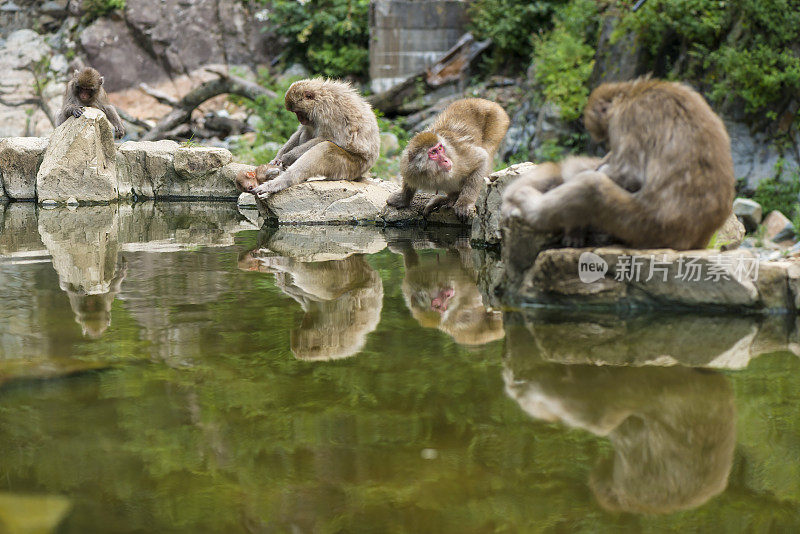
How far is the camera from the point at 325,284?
5180 millimetres

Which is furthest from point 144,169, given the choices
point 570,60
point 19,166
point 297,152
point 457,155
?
point 570,60

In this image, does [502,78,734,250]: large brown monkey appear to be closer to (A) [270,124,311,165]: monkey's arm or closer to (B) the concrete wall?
(A) [270,124,311,165]: monkey's arm

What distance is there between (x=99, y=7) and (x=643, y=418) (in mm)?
18874

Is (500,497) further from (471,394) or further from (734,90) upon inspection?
(734,90)

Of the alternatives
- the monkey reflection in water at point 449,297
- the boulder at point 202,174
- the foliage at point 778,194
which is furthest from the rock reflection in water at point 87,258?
the foliage at point 778,194

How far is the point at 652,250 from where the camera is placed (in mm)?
4098

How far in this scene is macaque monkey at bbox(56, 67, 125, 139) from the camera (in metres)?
10.0

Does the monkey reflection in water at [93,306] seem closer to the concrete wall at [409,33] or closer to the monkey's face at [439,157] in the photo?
the monkey's face at [439,157]

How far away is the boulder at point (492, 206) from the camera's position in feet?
20.3

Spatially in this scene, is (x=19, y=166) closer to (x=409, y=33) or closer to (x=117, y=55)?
(x=409, y=33)

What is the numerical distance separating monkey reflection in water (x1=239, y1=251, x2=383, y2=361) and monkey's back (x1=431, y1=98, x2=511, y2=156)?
1.61 meters

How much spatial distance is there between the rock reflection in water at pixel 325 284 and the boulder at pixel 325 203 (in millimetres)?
352

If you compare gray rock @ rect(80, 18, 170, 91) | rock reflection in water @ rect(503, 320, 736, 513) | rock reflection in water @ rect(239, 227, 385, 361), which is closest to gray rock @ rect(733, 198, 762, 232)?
rock reflection in water @ rect(239, 227, 385, 361)

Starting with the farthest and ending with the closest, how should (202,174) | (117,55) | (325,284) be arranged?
(117,55)
(202,174)
(325,284)
